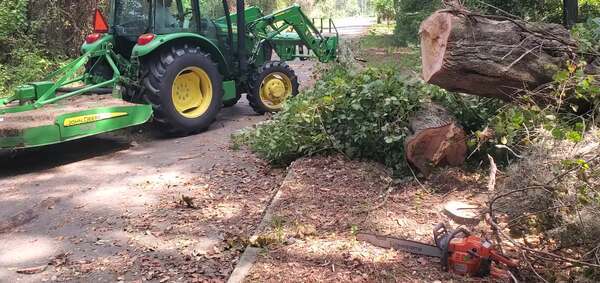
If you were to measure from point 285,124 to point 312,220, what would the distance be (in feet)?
7.04

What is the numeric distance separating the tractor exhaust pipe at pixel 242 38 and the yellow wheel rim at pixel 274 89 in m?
0.38

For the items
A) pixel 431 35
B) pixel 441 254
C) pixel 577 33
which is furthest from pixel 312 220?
pixel 577 33

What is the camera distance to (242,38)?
27.3 ft

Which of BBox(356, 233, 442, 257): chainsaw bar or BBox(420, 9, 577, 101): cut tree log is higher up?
BBox(420, 9, 577, 101): cut tree log

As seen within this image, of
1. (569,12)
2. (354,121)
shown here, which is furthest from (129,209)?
(569,12)

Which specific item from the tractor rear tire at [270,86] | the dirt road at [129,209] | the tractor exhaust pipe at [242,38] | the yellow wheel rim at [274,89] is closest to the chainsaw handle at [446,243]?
the dirt road at [129,209]

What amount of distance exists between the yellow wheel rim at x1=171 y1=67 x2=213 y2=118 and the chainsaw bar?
4477 millimetres

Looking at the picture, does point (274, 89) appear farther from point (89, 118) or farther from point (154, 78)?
point (89, 118)

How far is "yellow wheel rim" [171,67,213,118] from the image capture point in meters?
7.53

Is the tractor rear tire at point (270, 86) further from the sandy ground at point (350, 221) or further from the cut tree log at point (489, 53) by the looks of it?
the cut tree log at point (489, 53)

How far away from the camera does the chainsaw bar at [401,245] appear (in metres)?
3.41

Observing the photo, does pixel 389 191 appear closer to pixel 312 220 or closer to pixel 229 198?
pixel 312 220

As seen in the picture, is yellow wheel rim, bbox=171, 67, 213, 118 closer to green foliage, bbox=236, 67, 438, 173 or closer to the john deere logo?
the john deere logo

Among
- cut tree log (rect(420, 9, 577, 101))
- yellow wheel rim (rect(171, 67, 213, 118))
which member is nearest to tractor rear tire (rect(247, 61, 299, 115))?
yellow wheel rim (rect(171, 67, 213, 118))
